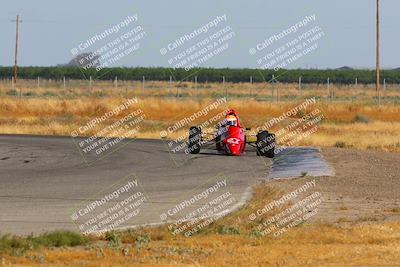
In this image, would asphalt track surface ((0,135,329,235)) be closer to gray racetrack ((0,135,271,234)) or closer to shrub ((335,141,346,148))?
gray racetrack ((0,135,271,234))

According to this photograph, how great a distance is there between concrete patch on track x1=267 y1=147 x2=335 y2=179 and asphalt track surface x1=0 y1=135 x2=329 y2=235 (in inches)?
1.3

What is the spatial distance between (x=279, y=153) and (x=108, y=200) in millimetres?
13419

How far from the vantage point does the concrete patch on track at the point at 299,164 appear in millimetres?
24688

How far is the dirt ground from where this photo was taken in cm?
1748

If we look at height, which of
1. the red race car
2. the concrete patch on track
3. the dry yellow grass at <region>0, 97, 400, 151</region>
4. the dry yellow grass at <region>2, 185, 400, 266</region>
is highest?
the dry yellow grass at <region>2, 185, 400, 266</region>

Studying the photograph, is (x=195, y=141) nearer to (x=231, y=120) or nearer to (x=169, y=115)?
(x=231, y=120)

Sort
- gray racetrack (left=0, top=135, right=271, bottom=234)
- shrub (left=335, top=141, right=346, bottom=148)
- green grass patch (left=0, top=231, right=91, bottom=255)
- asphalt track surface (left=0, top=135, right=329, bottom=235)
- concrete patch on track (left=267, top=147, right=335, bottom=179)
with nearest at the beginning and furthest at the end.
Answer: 1. green grass patch (left=0, top=231, right=91, bottom=255)
2. asphalt track surface (left=0, top=135, right=329, bottom=235)
3. gray racetrack (left=0, top=135, right=271, bottom=234)
4. concrete patch on track (left=267, top=147, right=335, bottom=179)
5. shrub (left=335, top=141, right=346, bottom=148)

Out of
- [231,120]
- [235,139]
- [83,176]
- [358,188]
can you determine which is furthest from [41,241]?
[235,139]

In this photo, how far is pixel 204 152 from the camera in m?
32.2

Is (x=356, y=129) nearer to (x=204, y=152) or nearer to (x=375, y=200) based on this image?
(x=204, y=152)

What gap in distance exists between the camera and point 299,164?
2750cm

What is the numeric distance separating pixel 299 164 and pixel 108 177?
19.1ft

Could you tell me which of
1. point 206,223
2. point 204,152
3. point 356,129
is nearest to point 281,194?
point 206,223

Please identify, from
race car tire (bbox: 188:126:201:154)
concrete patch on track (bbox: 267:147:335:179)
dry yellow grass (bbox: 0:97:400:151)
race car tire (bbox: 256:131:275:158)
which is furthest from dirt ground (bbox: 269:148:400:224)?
dry yellow grass (bbox: 0:97:400:151)
